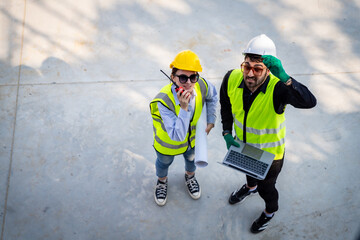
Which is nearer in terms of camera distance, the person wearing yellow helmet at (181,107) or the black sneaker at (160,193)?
the person wearing yellow helmet at (181,107)

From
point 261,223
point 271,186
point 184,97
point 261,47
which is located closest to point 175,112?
point 184,97

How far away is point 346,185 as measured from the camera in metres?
3.09

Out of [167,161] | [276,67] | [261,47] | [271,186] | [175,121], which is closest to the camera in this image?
[276,67]

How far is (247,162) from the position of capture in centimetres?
235

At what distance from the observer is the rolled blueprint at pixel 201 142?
7.73ft

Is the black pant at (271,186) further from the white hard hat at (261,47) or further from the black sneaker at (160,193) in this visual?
the black sneaker at (160,193)

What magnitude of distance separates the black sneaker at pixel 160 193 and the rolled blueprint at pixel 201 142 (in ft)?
2.40

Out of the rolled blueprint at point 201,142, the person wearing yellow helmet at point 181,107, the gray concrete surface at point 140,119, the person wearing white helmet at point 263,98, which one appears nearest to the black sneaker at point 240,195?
the gray concrete surface at point 140,119

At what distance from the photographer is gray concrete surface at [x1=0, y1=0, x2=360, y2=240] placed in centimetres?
290

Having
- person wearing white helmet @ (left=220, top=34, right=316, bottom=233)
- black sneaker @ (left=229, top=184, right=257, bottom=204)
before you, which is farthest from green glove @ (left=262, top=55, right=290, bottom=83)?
black sneaker @ (left=229, top=184, right=257, bottom=204)

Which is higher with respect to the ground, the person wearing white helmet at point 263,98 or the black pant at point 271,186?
the person wearing white helmet at point 263,98

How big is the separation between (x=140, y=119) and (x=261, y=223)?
1.80 meters

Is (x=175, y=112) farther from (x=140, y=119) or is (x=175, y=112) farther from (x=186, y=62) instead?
(x=140, y=119)

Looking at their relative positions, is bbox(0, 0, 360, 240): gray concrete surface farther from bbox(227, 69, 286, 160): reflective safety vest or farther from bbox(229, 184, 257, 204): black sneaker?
bbox(227, 69, 286, 160): reflective safety vest
